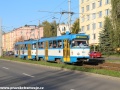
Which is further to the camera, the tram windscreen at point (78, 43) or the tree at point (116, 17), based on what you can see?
the tree at point (116, 17)

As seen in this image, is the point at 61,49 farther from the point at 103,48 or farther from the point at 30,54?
the point at 103,48

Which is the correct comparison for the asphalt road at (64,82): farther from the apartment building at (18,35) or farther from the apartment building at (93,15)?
the apartment building at (18,35)

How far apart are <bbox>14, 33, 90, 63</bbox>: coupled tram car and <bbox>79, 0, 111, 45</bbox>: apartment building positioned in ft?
152

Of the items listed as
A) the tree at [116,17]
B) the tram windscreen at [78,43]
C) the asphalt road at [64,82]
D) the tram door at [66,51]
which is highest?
the tree at [116,17]

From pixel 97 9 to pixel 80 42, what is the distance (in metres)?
60.6

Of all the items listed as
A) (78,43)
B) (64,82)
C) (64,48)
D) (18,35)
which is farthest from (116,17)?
(18,35)

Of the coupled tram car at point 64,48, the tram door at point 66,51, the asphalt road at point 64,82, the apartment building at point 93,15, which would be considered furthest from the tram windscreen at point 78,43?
the apartment building at point 93,15

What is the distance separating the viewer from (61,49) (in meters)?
32.8

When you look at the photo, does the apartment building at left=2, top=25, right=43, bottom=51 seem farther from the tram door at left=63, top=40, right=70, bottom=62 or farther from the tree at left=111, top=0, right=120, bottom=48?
the tram door at left=63, top=40, right=70, bottom=62

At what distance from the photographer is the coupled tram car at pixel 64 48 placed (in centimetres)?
3044

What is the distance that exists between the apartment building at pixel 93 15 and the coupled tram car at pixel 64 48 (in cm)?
4620

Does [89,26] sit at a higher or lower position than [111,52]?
higher

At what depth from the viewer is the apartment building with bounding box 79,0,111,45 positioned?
86.6 metres

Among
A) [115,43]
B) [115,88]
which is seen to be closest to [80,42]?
[115,88]
